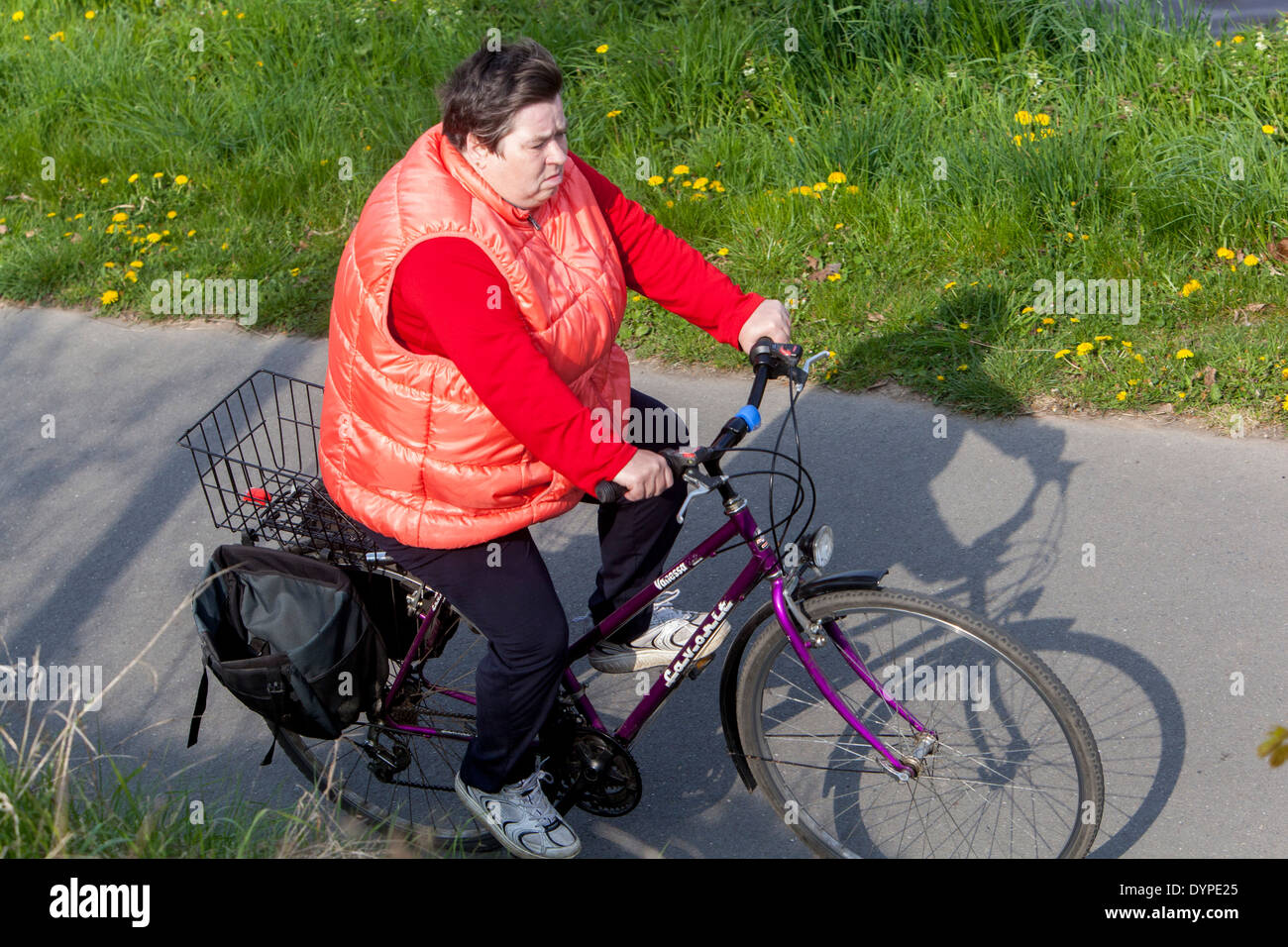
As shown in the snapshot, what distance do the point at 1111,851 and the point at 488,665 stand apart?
164 cm

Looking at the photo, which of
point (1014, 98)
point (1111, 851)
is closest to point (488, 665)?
point (1111, 851)

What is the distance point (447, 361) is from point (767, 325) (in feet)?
2.61

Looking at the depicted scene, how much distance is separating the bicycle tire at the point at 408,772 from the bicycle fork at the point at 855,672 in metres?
0.88

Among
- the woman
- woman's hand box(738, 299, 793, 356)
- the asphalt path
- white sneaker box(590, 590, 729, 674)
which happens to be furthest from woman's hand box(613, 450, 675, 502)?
the asphalt path

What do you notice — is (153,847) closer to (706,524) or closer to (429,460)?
(429,460)

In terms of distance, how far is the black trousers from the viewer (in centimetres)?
292

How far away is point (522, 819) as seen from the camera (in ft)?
10.6

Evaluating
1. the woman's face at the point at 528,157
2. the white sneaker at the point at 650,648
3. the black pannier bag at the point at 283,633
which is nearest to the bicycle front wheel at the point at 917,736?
the white sneaker at the point at 650,648

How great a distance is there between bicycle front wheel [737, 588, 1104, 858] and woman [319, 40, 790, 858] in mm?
415
